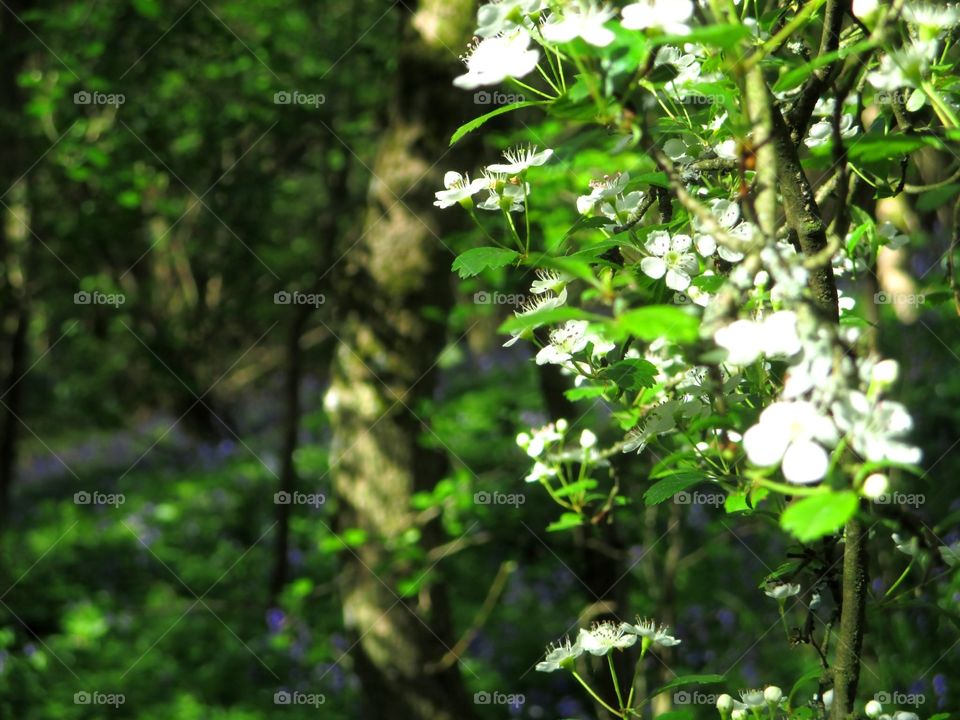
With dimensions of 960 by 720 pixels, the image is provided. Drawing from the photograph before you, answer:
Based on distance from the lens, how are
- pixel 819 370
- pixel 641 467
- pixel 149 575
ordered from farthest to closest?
pixel 149 575 < pixel 641 467 < pixel 819 370

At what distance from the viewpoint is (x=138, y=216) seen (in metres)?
4.48

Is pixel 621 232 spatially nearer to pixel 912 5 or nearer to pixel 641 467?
pixel 912 5

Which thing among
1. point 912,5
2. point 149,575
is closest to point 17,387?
point 149,575

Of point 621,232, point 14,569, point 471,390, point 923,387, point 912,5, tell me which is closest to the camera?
point 912,5

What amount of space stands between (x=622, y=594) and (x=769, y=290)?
2.37 m

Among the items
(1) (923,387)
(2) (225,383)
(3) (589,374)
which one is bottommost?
(3) (589,374)
